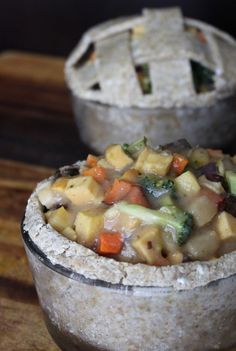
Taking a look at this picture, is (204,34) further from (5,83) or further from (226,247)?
(226,247)

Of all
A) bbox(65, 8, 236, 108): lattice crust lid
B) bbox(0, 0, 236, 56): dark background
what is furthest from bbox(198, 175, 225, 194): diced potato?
bbox(0, 0, 236, 56): dark background

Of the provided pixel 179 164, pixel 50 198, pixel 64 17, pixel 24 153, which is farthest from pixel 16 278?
pixel 64 17

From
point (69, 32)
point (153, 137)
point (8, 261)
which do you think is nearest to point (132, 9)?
point (69, 32)

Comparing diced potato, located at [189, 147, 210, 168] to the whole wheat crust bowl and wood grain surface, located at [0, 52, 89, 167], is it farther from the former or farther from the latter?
wood grain surface, located at [0, 52, 89, 167]

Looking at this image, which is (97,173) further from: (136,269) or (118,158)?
(136,269)

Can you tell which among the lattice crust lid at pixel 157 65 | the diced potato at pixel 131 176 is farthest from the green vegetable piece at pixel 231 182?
the lattice crust lid at pixel 157 65

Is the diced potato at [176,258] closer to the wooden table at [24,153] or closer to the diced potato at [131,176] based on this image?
the diced potato at [131,176]
